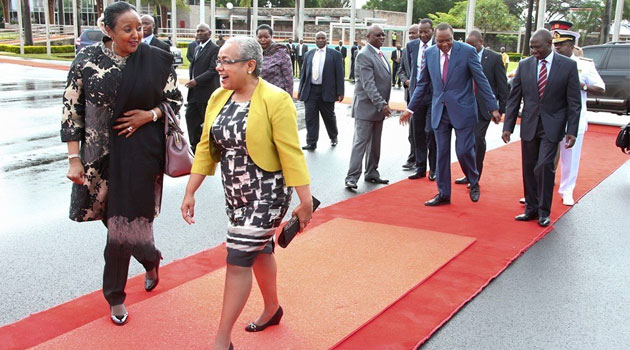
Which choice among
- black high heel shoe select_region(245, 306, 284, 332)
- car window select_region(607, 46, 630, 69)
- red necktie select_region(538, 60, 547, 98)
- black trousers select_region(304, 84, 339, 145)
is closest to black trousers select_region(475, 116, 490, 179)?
red necktie select_region(538, 60, 547, 98)

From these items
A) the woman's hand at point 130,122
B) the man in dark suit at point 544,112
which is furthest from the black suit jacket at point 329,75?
the woman's hand at point 130,122

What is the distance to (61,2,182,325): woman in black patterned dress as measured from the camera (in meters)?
3.78

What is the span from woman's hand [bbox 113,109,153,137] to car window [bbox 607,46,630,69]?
14224mm

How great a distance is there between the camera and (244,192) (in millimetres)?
3438

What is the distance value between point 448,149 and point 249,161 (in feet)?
13.8

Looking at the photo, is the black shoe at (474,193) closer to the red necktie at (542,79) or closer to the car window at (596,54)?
the red necktie at (542,79)

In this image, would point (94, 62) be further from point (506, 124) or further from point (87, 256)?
point (506, 124)

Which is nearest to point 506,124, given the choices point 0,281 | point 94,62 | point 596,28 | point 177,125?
point 177,125

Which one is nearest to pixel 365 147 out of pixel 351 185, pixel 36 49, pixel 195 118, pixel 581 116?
pixel 351 185

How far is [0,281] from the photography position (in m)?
4.71

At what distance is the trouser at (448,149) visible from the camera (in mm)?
7133

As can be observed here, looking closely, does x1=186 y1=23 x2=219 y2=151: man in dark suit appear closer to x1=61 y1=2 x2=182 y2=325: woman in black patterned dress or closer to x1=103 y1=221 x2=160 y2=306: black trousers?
x1=61 y1=2 x2=182 y2=325: woman in black patterned dress

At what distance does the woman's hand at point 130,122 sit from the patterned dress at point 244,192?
2.03 feet

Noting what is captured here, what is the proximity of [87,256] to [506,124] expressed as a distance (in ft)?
14.2
